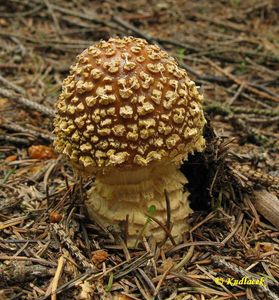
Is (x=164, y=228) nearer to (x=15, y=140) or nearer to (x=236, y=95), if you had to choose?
(x=15, y=140)

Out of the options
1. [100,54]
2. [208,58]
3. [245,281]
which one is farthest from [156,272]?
[208,58]

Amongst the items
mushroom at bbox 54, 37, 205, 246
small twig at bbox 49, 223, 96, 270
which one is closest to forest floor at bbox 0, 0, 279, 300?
small twig at bbox 49, 223, 96, 270

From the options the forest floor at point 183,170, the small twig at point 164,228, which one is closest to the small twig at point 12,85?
the forest floor at point 183,170

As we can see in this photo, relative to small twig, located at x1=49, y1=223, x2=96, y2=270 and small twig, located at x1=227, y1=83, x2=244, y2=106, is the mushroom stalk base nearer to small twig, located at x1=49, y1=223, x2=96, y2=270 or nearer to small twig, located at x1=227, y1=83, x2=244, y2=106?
small twig, located at x1=49, y1=223, x2=96, y2=270

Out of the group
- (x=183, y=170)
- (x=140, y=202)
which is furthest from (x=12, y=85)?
(x=140, y=202)

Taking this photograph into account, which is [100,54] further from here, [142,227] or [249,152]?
[249,152]

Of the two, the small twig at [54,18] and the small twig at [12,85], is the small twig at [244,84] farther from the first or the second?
the small twig at [12,85]
